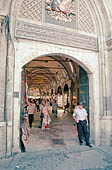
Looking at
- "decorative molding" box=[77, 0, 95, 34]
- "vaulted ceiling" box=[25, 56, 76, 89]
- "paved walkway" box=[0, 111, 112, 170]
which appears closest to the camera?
"paved walkway" box=[0, 111, 112, 170]

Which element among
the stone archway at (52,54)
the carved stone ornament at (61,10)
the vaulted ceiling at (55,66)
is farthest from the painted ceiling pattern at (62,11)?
the vaulted ceiling at (55,66)

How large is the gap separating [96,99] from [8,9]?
427 cm

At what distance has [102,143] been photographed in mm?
4781

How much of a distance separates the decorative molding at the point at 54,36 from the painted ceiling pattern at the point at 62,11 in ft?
1.05

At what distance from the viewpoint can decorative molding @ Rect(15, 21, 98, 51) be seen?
167 inches

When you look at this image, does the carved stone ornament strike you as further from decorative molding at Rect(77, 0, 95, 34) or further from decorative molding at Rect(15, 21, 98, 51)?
decorative molding at Rect(15, 21, 98, 51)

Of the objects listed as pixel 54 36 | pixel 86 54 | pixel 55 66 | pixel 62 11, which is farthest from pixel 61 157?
pixel 55 66

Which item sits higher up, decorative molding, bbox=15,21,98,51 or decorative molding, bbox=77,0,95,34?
decorative molding, bbox=77,0,95,34

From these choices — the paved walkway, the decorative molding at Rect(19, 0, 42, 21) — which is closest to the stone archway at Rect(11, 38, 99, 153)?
the paved walkway

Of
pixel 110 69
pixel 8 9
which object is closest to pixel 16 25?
pixel 8 9

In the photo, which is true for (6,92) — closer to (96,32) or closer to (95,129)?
(95,129)

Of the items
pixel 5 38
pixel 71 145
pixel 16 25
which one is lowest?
pixel 71 145

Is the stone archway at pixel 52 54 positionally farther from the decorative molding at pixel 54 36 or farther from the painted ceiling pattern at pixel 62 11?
the painted ceiling pattern at pixel 62 11

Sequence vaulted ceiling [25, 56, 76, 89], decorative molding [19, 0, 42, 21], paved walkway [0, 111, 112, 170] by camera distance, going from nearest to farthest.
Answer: paved walkway [0, 111, 112, 170] < decorative molding [19, 0, 42, 21] < vaulted ceiling [25, 56, 76, 89]
